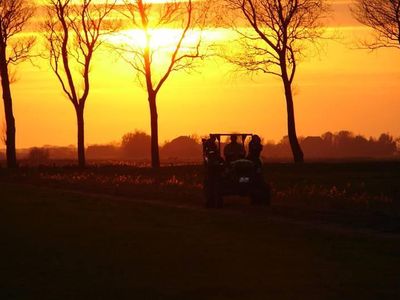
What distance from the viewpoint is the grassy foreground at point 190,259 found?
16938mm

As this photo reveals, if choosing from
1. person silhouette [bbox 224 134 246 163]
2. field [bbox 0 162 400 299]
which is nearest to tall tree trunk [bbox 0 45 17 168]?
field [bbox 0 162 400 299]

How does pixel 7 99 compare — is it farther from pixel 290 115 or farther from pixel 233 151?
pixel 233 151

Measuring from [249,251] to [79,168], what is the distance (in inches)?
1784

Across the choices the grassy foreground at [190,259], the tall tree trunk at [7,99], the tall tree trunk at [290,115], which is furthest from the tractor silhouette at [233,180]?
the tall tree trunk at [7,99]

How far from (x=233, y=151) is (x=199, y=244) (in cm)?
1186

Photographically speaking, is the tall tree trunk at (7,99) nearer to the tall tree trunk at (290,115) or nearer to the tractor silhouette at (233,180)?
the tall tree trunk at (290,115)

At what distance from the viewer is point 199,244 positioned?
23484mm

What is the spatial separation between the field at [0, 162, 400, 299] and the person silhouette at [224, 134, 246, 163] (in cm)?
162

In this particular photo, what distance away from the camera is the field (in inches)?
679

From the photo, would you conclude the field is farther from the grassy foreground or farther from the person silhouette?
the person silhouette

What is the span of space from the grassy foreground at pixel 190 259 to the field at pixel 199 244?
22 millimetres

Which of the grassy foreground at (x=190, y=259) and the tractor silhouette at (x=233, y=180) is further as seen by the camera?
the tractor silhouette at (x=233, y=180)

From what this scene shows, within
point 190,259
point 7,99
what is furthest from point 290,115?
point 190,259

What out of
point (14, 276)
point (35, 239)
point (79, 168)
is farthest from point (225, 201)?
point (79, 168)
